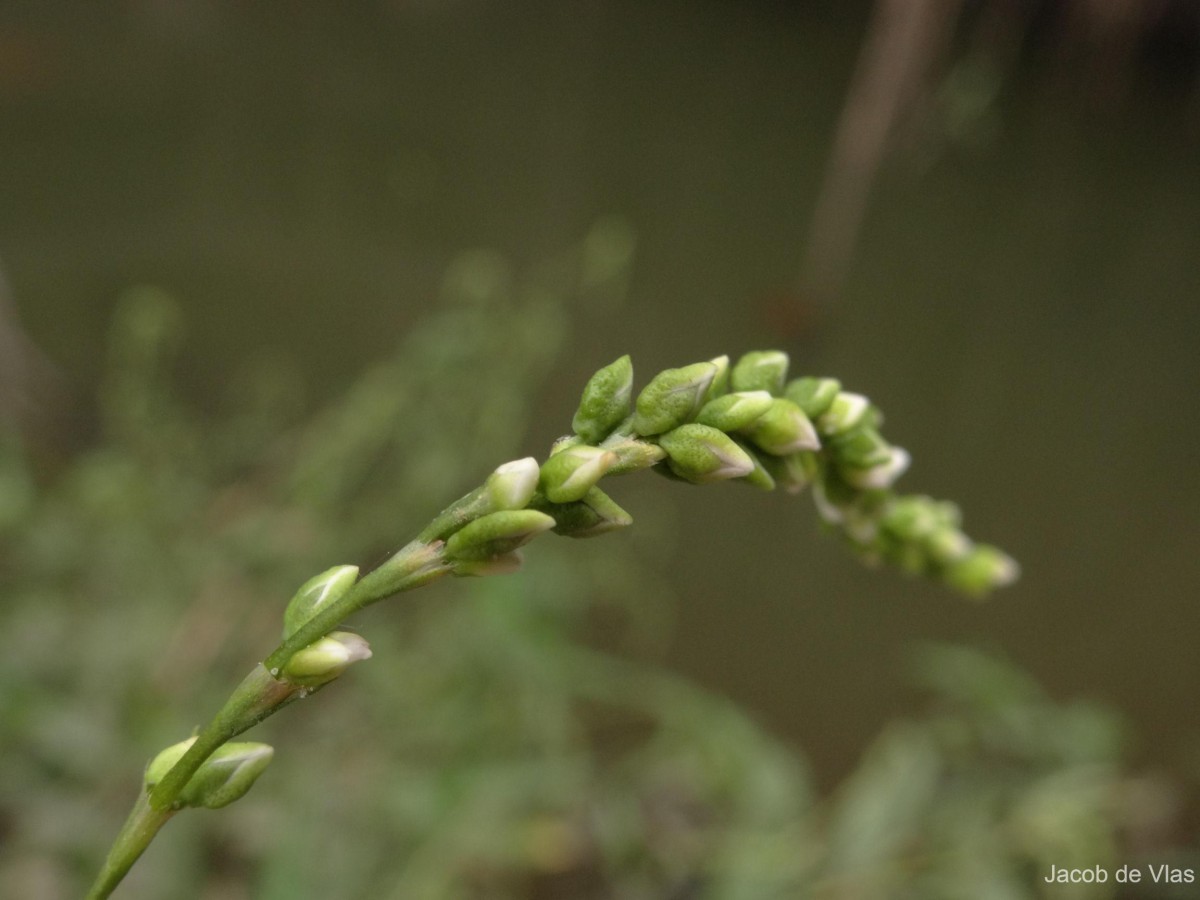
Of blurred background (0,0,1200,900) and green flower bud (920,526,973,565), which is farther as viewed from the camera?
blurred background (0,0,1200,900)

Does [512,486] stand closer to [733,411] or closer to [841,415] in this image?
[733,411]

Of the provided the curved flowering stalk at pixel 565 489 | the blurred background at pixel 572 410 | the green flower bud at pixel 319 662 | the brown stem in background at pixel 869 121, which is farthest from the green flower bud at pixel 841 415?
the brown stem in background at pixel 869 121

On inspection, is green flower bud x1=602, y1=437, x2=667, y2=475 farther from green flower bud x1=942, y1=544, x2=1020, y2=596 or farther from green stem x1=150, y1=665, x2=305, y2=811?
green flower bud x1=942, y1=544, x2=1020, y2=596

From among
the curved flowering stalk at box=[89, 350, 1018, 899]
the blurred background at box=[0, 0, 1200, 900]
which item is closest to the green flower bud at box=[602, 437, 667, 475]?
the curved flowering stalk at box=[89, 350, 1018, 899]

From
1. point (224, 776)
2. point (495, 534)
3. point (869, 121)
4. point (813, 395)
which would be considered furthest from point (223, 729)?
point (869, 121)

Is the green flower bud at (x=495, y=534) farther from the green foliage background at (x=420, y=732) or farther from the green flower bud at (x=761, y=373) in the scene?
the green foliage background at (x=420, y=732)
